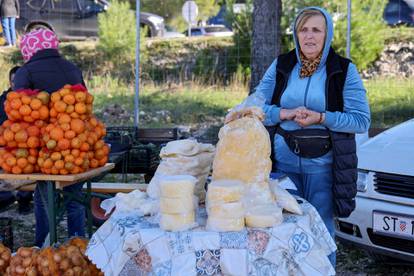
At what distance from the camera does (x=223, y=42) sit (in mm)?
14141

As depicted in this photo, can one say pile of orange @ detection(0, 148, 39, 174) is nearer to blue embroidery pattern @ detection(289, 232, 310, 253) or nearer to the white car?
blue embroidery pattern @ detection(289, 232, 310, 253)

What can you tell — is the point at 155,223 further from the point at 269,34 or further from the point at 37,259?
the point at 269,34

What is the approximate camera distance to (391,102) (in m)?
10.0

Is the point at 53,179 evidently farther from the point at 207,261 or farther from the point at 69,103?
the point at 207,261

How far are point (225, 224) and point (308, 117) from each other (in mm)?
924

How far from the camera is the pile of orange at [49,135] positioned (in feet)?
11.7

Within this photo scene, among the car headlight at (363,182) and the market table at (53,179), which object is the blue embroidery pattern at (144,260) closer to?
the market table at (53,179)

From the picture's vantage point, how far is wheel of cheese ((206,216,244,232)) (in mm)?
2496

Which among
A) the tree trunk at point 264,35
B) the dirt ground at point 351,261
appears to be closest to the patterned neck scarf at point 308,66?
the dirt ground at point 351,261

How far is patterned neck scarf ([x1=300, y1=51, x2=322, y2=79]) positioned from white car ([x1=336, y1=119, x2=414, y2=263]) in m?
1.25

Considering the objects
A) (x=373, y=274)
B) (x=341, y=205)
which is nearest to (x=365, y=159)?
(x=373, y=274)

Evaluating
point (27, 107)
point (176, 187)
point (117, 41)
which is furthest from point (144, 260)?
point (117, 41)

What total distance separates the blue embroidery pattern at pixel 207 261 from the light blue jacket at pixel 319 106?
41.0 inches

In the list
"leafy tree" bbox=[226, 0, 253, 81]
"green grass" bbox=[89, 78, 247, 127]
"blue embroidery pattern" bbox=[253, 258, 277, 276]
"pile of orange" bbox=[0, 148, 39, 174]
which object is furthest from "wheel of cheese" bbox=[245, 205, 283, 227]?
"leafy tree" bbox=[226, 0, 253, 81]
